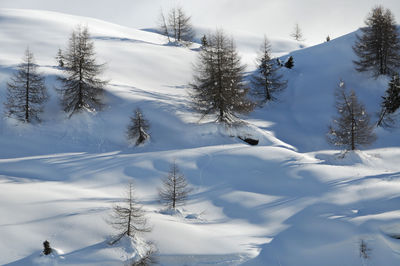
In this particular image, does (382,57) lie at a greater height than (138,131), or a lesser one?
greater

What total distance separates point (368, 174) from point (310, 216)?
7.07m

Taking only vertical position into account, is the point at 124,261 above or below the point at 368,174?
below

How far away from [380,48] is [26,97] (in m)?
38.8

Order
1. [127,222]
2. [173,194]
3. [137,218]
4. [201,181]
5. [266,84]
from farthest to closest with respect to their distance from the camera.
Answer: [266,84] → [201,181] → [173,194] → [137,218] → [127,222]

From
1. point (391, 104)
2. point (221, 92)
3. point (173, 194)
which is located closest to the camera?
point (173, 194)

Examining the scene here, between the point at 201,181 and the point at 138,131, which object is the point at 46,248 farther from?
the point at 138,131

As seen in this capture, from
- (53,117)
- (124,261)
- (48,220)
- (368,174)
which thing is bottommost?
(124,261)

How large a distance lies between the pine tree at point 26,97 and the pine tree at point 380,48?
3593 centimetres

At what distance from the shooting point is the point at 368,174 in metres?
19.8

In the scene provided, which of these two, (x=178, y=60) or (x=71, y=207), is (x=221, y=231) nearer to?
(x=71, y=207)

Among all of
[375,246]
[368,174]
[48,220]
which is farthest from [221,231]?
[368,174]

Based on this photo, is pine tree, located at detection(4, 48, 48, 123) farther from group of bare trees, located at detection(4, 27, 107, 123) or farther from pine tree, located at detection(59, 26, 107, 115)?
pine tree, located at detection(59, 26, 107, 115)

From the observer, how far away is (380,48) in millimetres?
35531

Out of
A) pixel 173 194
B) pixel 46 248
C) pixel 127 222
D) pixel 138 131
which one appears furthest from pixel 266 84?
pixel 46 248
